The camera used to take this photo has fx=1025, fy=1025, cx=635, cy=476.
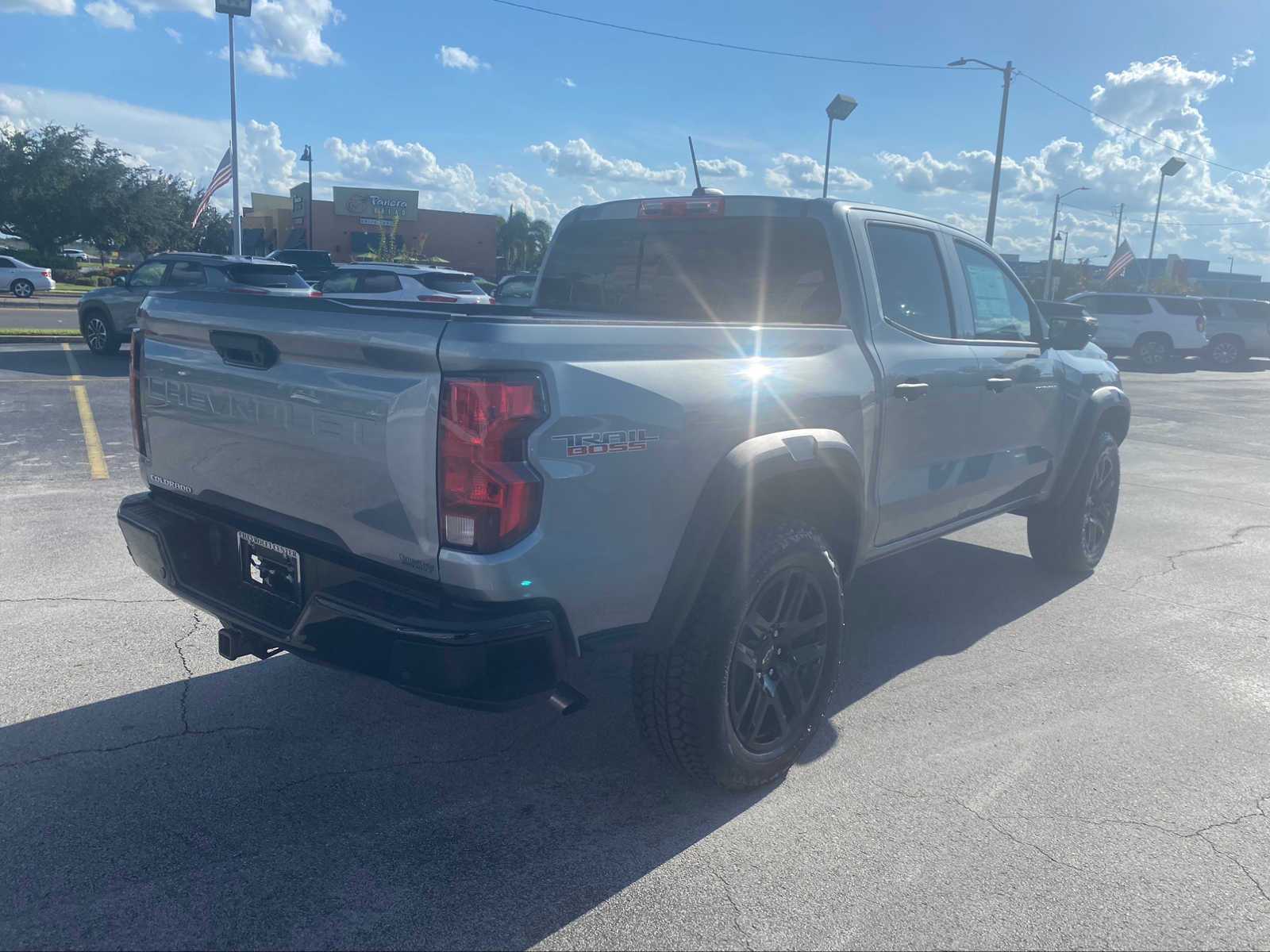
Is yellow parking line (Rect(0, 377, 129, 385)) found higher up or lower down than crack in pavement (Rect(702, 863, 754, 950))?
higher up

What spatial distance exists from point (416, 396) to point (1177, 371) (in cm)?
2710

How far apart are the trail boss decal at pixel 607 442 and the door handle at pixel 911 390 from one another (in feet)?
4.78

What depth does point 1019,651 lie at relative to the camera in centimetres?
474

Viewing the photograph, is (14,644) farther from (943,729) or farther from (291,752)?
(943,729)

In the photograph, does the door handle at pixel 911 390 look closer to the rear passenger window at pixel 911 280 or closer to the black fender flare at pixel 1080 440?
the rear passenger window at pixel 911 280

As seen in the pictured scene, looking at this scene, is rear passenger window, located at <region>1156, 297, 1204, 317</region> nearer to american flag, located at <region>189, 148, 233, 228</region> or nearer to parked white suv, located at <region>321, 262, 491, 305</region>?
parked white suv, located at <region>321, 262, 491, 305</region>

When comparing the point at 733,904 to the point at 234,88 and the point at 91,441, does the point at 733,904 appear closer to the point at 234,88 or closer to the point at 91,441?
the point at 91,441

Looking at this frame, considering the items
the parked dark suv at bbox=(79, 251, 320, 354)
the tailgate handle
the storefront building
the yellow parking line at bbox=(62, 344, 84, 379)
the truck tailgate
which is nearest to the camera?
the truck tailgate

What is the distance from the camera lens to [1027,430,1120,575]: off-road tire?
226 inches

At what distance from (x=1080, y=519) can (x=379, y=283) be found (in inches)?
479

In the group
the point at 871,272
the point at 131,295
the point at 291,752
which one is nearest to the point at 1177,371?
the point at 131,295

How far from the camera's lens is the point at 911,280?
4.32m

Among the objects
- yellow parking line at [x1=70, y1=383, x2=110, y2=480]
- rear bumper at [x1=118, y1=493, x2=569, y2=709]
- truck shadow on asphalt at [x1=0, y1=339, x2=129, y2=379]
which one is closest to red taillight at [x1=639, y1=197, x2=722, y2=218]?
rear bumper at [x1=118, y1=493, x2=569, y2=709]

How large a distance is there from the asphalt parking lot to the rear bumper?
1.76 ft
